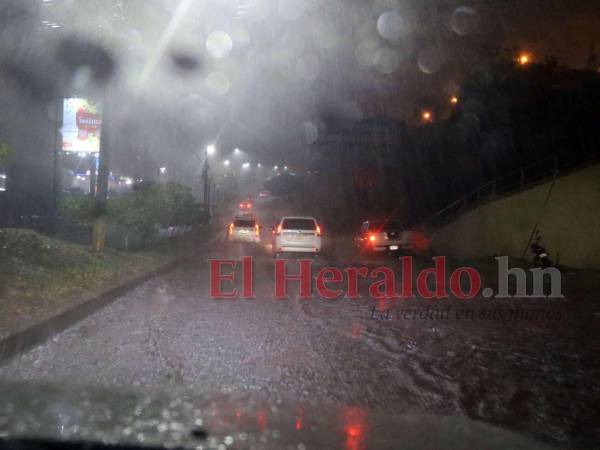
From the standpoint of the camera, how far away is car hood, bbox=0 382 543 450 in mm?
4324

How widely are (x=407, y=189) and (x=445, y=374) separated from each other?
35805 mm

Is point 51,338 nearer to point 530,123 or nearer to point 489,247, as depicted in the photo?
point 489,247

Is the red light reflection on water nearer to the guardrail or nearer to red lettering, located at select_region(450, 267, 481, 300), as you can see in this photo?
red lettering, located at select_region(450, 267, 481, 300)

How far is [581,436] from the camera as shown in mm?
4988

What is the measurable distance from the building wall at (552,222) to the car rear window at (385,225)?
2.84 meters

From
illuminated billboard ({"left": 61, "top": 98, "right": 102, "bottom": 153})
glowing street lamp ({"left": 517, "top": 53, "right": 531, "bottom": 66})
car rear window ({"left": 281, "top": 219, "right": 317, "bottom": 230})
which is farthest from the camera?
glowing street lamp ({"left": 517, "top": 53, "right": 531, "bottom": 66})

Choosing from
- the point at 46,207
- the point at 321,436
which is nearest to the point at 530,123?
the point at 321,436

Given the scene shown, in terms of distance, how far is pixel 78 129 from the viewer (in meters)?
29.8

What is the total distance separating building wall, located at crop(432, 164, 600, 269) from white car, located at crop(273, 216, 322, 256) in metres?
6.27

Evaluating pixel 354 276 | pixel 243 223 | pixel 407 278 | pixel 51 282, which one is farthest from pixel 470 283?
pixel 243 223

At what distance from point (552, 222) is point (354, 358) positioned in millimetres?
13071

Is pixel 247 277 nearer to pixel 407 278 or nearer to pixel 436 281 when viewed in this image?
pixel 407 278

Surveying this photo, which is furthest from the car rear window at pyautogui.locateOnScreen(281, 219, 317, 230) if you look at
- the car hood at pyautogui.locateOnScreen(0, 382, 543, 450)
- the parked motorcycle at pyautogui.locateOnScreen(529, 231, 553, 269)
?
the car hood at pyautogui.locateOnScreen(0, 382, 543, 450)

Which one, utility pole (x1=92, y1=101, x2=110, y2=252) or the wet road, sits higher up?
utility pole (x1=92, y1=101, x2=110, y2=252)
